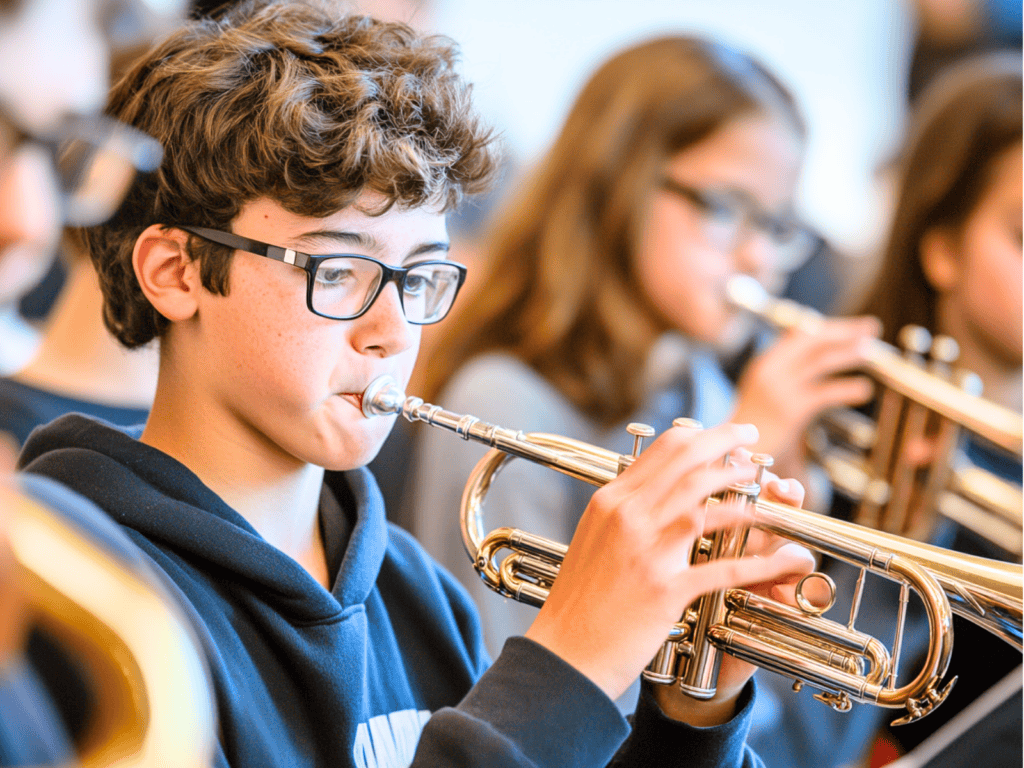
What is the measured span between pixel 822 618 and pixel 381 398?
0.45 m

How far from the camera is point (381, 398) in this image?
34.0 inches

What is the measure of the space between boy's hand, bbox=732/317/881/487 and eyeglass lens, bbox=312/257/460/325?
967 mm

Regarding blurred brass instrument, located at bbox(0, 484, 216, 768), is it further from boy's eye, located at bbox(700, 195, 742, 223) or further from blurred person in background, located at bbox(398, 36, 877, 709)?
boy's eye, located at bbox(700, 195, 742, 223)

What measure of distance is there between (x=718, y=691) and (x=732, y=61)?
1.41 m

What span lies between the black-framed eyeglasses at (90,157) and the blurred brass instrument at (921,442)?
122cm

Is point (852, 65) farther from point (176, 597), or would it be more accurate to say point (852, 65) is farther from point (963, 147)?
point (176, 597)

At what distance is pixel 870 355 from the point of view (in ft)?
5.65

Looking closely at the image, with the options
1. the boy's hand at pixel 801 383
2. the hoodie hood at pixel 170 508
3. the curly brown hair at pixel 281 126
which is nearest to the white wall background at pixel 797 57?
the boy's hand at pixel 801 383

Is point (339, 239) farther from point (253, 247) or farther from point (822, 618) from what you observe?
point (822, 618)

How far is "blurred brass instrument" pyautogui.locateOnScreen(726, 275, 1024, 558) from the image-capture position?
1.64 m

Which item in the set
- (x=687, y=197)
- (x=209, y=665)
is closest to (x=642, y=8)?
(x=687, y=197)

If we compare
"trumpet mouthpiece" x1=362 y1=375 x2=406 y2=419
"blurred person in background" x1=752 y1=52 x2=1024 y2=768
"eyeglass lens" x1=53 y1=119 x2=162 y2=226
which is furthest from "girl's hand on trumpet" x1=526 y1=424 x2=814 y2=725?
"blurred person in background" x1=752 y1=52 x2=1024 y2=768

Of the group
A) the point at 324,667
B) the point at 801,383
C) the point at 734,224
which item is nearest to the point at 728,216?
the point at 734,224

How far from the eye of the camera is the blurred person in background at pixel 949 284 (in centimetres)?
164
